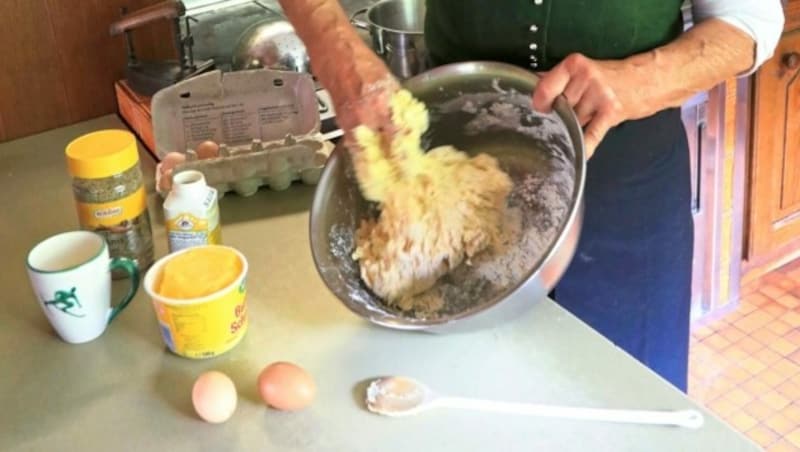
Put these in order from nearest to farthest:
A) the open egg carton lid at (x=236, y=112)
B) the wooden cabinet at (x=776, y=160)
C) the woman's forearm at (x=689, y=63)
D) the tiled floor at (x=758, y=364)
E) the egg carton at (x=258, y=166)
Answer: the woman's forearm at (x=689, y=63) → the egg carton at (x=258, y=166) → the open egg carton lid at (x=236, y=112) → the tiled floor at (x=758, y=364) → the wooden cabinet at (x=776, y=160)

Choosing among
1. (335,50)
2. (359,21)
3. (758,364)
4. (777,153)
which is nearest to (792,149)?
(777,153)

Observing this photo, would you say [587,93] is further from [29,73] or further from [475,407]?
[29,73]

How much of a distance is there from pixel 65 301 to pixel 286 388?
0.26 meters

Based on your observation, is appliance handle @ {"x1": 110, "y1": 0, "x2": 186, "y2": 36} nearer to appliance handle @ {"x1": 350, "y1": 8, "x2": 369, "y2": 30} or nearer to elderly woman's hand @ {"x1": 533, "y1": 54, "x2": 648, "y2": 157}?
appliance handle @ {"x1": 350, "y1": 8, "x2": 369, "y2": 30}

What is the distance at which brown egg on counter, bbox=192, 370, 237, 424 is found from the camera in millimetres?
871

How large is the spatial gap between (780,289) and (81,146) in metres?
1.93

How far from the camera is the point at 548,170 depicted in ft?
3.40

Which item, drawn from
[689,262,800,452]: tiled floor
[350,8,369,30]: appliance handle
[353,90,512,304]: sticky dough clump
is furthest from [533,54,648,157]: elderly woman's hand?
[689,262,800,452]: tiled floor

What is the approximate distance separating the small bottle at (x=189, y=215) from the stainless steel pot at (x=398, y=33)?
0.48m

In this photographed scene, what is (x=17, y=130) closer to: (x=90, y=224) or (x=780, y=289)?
(x=90, y=224)

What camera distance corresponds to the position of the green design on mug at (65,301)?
97 centimetres

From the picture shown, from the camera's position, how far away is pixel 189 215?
3.51 feet

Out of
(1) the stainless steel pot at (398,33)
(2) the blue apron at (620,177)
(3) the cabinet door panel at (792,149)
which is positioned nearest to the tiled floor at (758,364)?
(3) the cabinet door panel at (792,149)

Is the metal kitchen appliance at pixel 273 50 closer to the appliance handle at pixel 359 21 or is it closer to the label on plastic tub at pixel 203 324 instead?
the appliance handle at pixel 359 21
